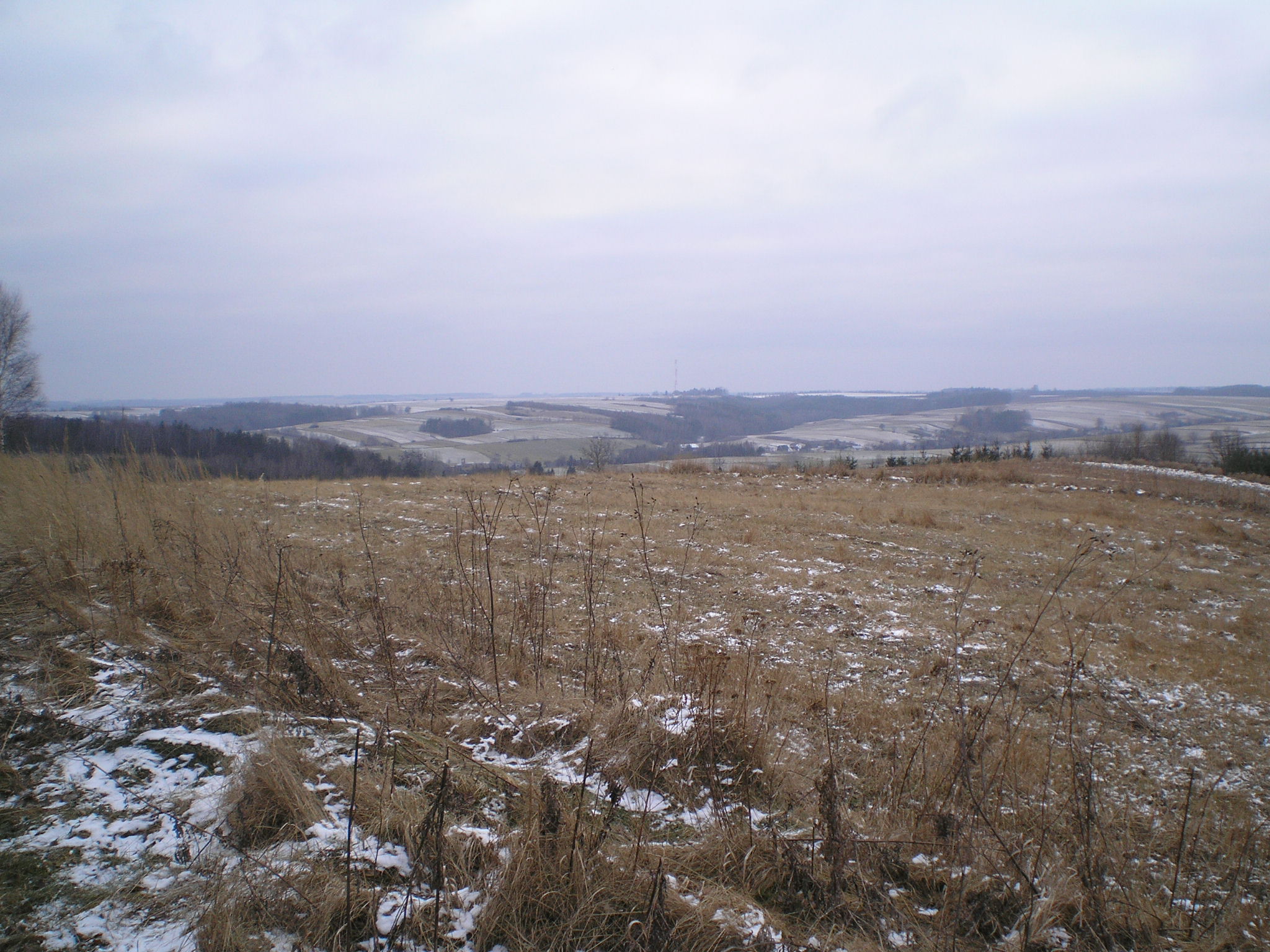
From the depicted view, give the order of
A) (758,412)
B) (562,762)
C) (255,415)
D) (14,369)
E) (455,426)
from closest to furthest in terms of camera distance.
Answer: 1. (562,762)
2. (14,369)
3. (255,415)
4. (455,426)
5. (758,412)

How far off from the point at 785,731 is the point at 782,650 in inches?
76.3

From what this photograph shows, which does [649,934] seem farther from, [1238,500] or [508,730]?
[1238,500]

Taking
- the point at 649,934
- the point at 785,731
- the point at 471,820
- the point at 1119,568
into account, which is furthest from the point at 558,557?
the point at 1119,568

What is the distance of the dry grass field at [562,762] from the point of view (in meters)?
1.94

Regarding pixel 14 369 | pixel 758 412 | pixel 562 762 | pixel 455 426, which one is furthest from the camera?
pixel 758 412

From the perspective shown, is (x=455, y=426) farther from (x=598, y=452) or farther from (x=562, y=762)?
(x=562, y=762)

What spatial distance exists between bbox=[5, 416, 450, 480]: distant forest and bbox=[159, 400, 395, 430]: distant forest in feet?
9.29

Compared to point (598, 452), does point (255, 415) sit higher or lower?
higher

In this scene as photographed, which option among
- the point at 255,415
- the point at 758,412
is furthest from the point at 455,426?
the point at 758,412

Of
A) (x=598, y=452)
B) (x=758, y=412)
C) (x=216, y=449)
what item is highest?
(x=758, y=412)

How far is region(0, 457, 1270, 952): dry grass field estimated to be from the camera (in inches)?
76.2

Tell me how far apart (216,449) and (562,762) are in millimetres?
24596

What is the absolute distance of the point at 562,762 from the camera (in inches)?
110

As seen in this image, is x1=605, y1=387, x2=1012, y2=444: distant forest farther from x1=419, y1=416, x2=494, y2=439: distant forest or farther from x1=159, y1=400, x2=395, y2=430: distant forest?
x1=159, y1=400, x2=395, y2=430: distant forest
